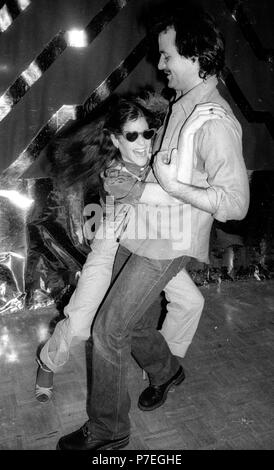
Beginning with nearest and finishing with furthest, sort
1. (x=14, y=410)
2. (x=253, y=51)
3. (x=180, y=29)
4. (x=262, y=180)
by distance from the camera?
(x=180, y=29) < (x=14, y=410) < (x=253, y=51) < (x=262, y=180)

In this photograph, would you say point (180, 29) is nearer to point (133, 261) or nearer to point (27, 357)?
point (133, 261)

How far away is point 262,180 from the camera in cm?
451

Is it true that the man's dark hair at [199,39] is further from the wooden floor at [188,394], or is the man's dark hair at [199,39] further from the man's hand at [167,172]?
the wooden floor at [188,394]

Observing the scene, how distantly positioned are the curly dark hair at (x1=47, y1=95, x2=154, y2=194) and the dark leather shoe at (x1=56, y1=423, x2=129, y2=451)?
1533 millimetres

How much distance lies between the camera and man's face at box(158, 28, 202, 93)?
6.81 ft

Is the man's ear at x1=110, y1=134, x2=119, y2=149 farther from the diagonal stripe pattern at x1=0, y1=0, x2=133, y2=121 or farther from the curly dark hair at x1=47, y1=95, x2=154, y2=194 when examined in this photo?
the diagonal stripe pattern at x1=0, y1=0, x2=133, y2=121

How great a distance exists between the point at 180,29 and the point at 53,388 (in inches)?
97.4

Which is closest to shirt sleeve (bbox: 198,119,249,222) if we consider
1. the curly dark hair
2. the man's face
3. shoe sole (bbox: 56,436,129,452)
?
the man's face

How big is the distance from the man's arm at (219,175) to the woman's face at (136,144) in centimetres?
46

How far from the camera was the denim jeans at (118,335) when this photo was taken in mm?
2037

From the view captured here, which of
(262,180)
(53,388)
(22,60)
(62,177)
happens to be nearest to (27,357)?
(53,388)

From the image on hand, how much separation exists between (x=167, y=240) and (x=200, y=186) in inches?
13.2
